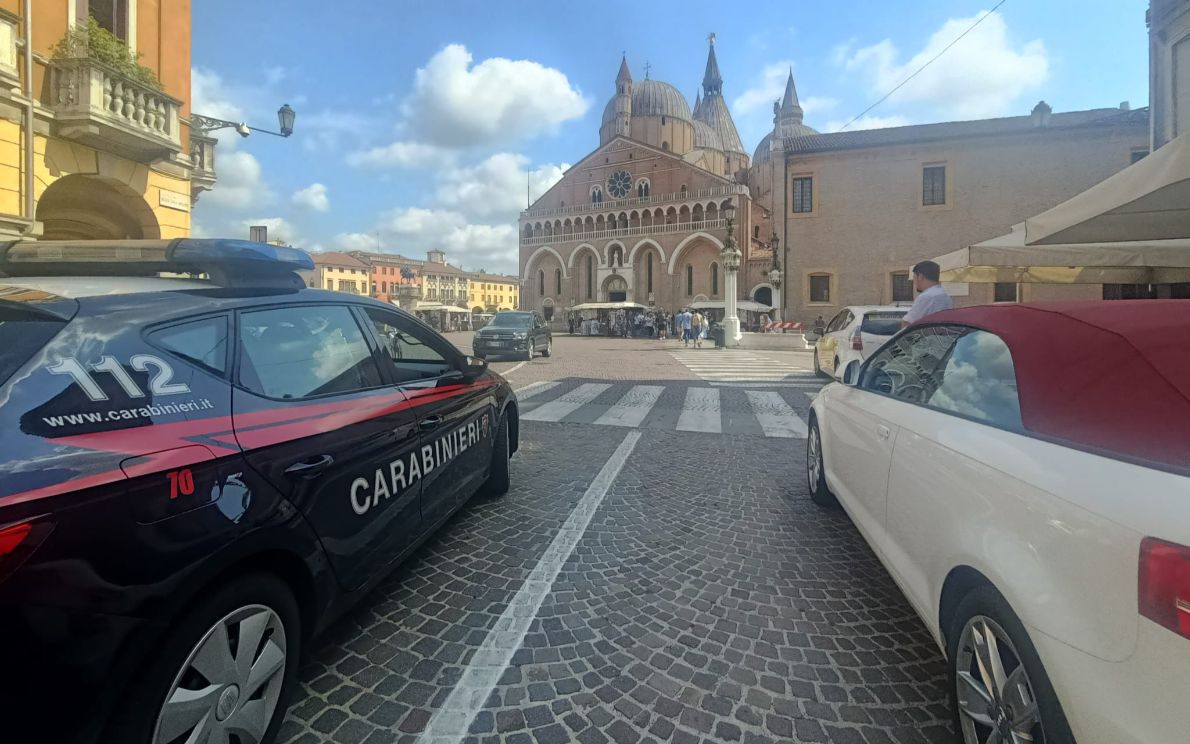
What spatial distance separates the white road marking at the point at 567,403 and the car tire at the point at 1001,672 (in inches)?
245

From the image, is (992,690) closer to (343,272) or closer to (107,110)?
(107,110)

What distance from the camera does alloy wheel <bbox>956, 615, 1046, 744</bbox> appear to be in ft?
4.72

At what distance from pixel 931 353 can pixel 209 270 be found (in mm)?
3390

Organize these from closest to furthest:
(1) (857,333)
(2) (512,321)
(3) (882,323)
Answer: (3) (882,323) < (1) (857,333) < (2) (512,321)

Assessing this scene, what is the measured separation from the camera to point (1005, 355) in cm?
208

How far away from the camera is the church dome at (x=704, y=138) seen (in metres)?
63.2

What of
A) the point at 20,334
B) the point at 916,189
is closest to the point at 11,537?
the point at 20,334

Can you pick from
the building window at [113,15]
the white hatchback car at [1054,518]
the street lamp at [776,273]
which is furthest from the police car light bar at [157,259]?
the street lamp at [776,273]

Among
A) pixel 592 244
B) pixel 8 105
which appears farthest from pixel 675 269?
pixel 8 105

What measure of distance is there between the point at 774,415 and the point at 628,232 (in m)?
46.4

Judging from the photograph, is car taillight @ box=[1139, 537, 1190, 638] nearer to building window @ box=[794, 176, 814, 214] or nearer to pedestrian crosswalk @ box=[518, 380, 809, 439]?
pedestrian crosswalk @ box=[518, 380, 809, 439]

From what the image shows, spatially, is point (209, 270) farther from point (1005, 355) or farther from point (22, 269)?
point (1005, 355)

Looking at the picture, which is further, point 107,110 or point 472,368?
point 107,110

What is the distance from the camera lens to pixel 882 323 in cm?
986
